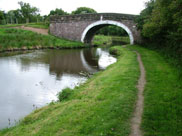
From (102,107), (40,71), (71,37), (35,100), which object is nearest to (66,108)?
(102,107)

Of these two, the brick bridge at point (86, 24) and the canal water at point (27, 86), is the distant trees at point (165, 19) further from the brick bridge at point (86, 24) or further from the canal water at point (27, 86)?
the canal water at point (27, 86)

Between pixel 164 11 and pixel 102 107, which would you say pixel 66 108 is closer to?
pixel 102 107

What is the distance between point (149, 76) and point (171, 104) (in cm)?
320

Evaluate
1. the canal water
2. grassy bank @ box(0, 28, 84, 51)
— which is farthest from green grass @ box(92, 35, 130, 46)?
the canal water

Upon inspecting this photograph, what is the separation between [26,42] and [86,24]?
9594mm

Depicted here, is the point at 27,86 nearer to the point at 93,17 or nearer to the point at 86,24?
the point at 93,17

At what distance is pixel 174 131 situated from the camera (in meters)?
4.11

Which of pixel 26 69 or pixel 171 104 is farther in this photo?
pixel 26 69

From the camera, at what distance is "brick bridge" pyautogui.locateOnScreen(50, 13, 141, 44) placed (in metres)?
27.1

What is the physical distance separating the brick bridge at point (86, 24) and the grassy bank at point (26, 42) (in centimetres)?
247

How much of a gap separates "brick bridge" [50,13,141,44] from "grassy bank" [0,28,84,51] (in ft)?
8.11

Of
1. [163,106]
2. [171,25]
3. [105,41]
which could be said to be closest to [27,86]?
[163,106]

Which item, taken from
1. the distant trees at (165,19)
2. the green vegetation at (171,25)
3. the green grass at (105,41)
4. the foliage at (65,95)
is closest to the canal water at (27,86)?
the foliage at (65,95)

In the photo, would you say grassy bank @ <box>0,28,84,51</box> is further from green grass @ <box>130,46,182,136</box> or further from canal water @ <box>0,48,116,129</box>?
green grass @ <box>130,46,182,136</box>
